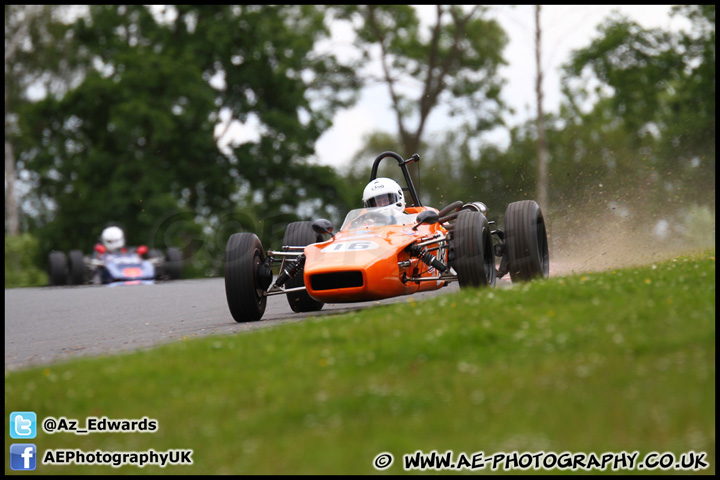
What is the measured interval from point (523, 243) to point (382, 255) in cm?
230

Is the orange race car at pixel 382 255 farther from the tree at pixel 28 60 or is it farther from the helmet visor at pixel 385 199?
the tree at pixel 28 60

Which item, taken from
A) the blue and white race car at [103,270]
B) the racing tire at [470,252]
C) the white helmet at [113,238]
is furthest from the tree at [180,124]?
Result: the racing tire at [470,252]

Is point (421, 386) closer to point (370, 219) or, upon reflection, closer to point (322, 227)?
point (370, 219)

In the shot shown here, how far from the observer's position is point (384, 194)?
14.8 metres

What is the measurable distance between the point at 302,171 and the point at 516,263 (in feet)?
102

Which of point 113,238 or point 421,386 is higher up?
point 113,238

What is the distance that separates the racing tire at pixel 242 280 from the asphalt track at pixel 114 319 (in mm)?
271

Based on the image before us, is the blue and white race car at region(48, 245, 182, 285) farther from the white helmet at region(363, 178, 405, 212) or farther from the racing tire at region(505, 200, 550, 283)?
the racing tire at region(505, 200, 550, 283)

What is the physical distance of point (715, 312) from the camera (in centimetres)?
802

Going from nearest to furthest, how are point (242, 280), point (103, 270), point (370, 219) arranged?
1. point (242, 280)
2. point (370, 219)
3. point (103, 270)

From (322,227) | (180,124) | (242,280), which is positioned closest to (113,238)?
(180,124)

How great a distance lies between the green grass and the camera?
231 inches

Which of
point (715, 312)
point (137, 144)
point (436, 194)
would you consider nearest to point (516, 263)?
point (715, 312)

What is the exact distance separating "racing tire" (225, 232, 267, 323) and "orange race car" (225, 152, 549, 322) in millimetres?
15
